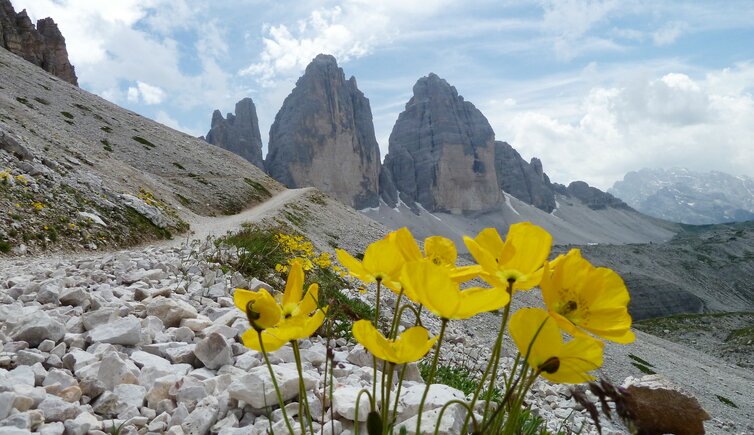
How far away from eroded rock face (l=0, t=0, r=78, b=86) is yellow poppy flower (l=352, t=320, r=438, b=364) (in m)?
103

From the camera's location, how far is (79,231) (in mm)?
17422

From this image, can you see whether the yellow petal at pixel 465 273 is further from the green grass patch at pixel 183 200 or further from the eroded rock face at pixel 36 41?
the eroded rock face at pixel 36 41

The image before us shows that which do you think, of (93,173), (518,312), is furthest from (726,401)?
(93,173)

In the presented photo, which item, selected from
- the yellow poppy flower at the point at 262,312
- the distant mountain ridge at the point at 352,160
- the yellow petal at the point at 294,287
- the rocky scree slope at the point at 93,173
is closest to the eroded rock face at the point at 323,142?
the distant mountain ridge at the point at 352,160

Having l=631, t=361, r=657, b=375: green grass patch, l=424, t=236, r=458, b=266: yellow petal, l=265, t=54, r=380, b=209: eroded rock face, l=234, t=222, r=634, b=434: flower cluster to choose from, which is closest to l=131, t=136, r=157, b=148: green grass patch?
l=631, t=361, r=657, b=375: green grass patch

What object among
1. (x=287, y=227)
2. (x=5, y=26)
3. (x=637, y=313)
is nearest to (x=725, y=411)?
(x=287, y=227)

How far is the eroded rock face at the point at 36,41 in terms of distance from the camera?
269ft

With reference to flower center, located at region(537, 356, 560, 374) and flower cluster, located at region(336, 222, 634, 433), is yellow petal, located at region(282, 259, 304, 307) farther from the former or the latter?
flower center, located at region(537, 356, 560, 374)

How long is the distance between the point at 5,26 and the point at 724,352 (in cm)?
12435

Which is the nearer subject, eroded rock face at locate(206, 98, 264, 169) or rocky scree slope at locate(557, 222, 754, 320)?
rocky scree slope at locate(557, 222, 754, 320)

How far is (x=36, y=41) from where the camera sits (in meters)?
88.6

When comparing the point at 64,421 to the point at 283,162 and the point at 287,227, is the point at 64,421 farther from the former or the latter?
the point at 283,162

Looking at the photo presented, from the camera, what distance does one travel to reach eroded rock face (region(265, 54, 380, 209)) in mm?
163375

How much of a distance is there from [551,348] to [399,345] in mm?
490
